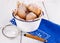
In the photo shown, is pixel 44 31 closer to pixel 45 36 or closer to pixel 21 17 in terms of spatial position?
pixel 45 36

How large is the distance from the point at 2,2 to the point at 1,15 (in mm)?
185

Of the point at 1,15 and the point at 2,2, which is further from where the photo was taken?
the point at 2,2

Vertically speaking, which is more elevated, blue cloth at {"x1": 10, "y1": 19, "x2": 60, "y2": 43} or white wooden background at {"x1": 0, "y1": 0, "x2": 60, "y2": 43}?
white wooden background at {"x1": 0, "y1": 0, "x2": 60, "y2": 43}

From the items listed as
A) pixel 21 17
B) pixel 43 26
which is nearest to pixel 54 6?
pixel 43 26

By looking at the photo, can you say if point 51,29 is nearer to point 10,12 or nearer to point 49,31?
point 49,31

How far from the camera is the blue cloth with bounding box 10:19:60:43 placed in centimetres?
83

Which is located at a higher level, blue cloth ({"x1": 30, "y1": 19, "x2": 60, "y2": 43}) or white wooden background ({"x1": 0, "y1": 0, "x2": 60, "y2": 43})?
white wooden background ({"x1": 0, "y1": 0, "x2": 60, "y2": 43})

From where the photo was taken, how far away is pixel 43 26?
91cm

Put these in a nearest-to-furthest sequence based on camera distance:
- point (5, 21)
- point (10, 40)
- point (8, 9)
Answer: point (10, 40)
point (5, 21)
point (8, 9)

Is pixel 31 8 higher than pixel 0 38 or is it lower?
higher

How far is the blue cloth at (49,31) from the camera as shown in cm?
83

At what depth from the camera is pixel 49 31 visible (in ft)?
2.87

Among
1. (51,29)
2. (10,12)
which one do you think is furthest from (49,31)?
(10,12)

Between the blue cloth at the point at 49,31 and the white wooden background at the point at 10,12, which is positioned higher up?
the white wooden background at the point at 10,12
